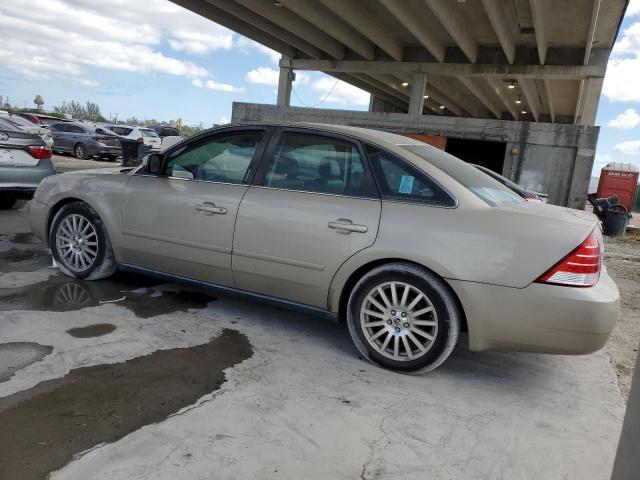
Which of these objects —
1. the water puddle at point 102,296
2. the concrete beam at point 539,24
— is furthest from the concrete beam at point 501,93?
the water puddle at point 102,296

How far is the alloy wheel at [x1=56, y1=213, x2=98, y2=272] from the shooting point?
4434mm

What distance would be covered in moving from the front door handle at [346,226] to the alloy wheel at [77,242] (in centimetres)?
226

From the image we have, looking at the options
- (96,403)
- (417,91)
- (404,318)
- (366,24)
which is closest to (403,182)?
(404,318)

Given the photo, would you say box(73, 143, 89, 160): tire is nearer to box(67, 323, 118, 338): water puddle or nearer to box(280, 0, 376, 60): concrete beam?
box(280, 0, 376, 60): concrete beam

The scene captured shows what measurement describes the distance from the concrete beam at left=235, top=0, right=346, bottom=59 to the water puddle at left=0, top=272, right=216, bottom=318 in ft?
45.3

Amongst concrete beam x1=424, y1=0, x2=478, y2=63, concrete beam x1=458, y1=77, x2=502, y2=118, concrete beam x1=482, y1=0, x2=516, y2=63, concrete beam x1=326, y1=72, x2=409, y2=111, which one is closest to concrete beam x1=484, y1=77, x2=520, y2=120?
concrete beam x1=458, y1=77, x2=502, y2=118

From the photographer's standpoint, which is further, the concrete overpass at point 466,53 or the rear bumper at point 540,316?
the concrete overpass at point 466,53

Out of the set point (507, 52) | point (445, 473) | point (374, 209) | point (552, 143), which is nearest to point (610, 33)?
point (507, 52)

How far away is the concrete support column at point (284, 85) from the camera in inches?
943

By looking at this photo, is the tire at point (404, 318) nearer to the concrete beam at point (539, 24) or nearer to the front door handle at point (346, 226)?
the front door handle at point (346, 226)

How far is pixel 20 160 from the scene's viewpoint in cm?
688

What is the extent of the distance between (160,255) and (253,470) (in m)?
2.28

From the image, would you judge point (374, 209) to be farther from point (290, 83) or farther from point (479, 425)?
point (290, 83)

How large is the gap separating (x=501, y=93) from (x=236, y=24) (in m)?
14.2
